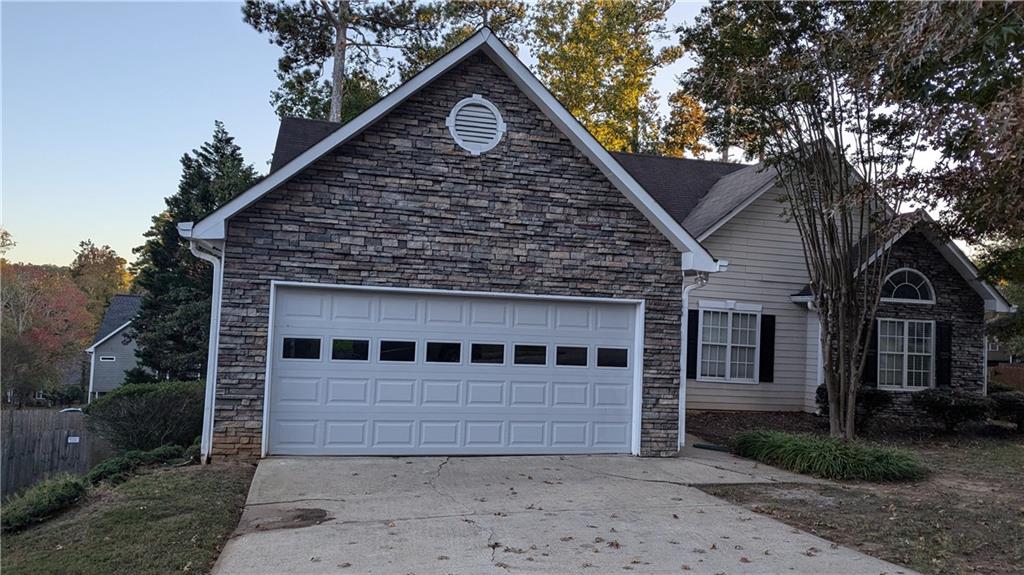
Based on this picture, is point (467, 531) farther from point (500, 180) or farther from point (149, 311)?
point (149, 311)

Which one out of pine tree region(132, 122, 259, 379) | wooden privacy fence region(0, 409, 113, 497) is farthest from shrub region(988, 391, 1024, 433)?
pine tree region(132, 122, 259, 379)

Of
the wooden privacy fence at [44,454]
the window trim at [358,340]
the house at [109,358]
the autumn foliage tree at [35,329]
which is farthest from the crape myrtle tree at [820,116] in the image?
the house at [109,358]

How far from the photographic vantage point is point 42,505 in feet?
26.0

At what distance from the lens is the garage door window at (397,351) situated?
1048 centimetres

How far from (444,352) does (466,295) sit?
845 millimetres

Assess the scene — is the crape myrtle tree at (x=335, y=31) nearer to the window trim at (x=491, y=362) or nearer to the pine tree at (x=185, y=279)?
the pine tree at (x=185, y=279)

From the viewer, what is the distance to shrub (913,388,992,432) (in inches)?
600

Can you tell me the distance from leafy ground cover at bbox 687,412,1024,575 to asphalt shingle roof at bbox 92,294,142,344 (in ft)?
112

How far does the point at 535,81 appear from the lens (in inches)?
420

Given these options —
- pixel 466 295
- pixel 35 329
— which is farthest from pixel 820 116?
pixel 35 329

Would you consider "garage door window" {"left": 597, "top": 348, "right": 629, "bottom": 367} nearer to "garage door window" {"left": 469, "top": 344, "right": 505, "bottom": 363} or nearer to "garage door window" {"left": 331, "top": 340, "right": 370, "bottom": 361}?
"garage door window" {"left": 469, "top": 344, "right": 505, "bottom": 363}

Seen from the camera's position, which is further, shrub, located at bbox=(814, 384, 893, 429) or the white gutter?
shrub, located at bbox=(814, 384, 893, 429)

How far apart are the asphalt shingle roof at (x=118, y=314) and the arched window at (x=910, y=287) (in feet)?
109

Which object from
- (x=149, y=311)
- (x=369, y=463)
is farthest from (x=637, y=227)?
(x=149, y=311)
